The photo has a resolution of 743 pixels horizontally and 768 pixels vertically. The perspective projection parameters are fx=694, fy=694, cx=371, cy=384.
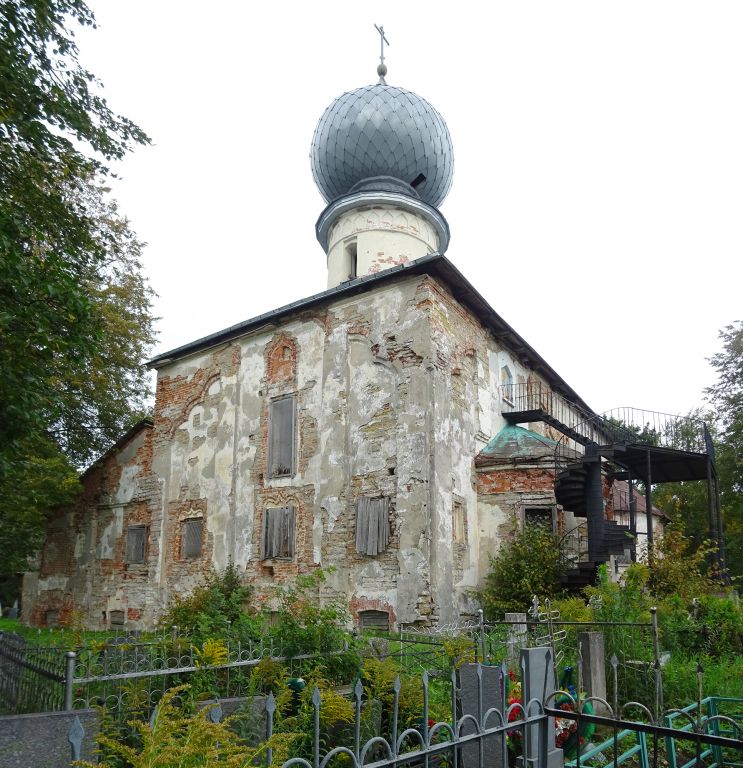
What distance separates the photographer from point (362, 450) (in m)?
15.3

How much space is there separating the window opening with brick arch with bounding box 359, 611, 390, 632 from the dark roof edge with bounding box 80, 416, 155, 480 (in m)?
9.20

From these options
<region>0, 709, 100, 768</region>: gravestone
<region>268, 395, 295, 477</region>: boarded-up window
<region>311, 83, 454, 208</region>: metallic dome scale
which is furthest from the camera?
<region>311, 83, 454, 208</region>: metallic dome scale

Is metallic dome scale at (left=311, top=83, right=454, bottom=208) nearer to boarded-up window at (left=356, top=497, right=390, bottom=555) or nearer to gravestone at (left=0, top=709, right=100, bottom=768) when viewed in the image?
boarded-up window at (left=356, top=497, right=390, bottom=555)

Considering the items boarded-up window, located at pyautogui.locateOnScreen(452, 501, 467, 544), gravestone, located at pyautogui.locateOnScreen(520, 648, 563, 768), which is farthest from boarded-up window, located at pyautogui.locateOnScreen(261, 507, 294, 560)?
gravestone, located at pyautogui.locateOnScreen(520, 648, 563, 768)

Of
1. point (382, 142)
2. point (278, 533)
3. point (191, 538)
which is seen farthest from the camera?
point (382, 142)

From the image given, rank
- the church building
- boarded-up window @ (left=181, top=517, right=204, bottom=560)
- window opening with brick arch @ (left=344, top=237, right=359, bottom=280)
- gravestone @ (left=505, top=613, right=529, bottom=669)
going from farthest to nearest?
1. window opening with brick arch @ (left=344, top=237, right=359, bottom=280)
2. boarded-up window @ (left=181, top=517, right=204, bottom=560)
3. the church building
4. gravestone @ (left=505, top=613, right=529, bottom=669)

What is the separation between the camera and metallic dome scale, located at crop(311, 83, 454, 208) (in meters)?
20.5

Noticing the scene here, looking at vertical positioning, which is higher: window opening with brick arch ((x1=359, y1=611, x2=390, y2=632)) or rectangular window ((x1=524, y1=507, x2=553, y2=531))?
rectangular window ((x1=524, y1=507, x2=553, y2=531))

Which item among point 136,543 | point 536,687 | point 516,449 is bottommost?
point 536,687

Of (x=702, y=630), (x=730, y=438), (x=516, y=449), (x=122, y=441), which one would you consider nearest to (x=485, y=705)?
(x=702, y=630)

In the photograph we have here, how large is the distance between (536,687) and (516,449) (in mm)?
12462

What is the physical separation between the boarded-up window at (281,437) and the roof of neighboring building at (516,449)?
14.6 feet

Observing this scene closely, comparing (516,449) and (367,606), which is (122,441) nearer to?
(367,606)

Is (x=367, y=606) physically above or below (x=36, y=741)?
below
